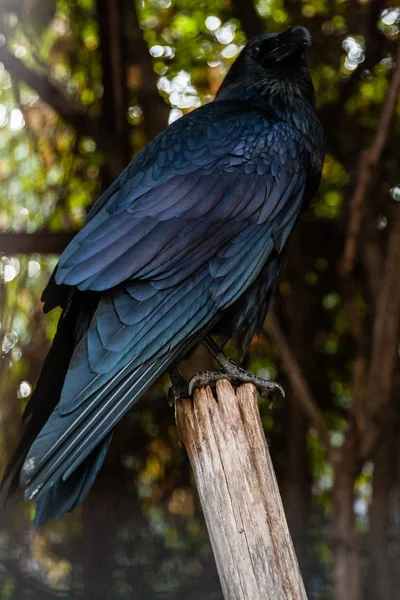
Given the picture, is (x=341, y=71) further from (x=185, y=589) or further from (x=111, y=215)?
(x=185, y=589)

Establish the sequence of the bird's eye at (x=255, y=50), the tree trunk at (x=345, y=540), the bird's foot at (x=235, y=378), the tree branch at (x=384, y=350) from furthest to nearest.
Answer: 1. the tree trunk at (x=345, y=540)
2. the tree branch at (x=384, y=350)
3. the bird's eye at (x=255, y=50)
4. the bird's foot at (x=235, y=378)

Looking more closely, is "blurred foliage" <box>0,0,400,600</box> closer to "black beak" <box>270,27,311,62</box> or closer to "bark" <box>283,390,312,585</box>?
"bark" <box>283,390,312,585</box>


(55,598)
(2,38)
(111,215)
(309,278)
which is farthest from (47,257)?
(111,215)

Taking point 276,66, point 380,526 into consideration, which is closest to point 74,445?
point 276,66

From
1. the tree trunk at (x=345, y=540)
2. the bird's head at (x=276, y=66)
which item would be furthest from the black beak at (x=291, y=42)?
the tree trunk at (x=345, y=540)

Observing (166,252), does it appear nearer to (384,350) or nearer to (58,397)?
(58,397)

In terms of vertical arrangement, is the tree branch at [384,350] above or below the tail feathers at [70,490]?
above

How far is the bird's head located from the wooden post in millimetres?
1160

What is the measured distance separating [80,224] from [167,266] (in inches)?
90.7

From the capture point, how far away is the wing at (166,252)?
1.72m

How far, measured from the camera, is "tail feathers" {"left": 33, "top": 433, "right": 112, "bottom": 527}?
5.70ft

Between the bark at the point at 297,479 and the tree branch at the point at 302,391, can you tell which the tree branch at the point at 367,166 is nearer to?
the tree branch at the point at 302,391

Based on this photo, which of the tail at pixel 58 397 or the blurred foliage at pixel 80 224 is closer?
the tail at pixel 58 397

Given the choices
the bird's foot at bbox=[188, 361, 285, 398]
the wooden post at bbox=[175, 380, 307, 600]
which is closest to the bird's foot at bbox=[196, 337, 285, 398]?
the bird's foot at bbox=[188, 361, 285, 398]
